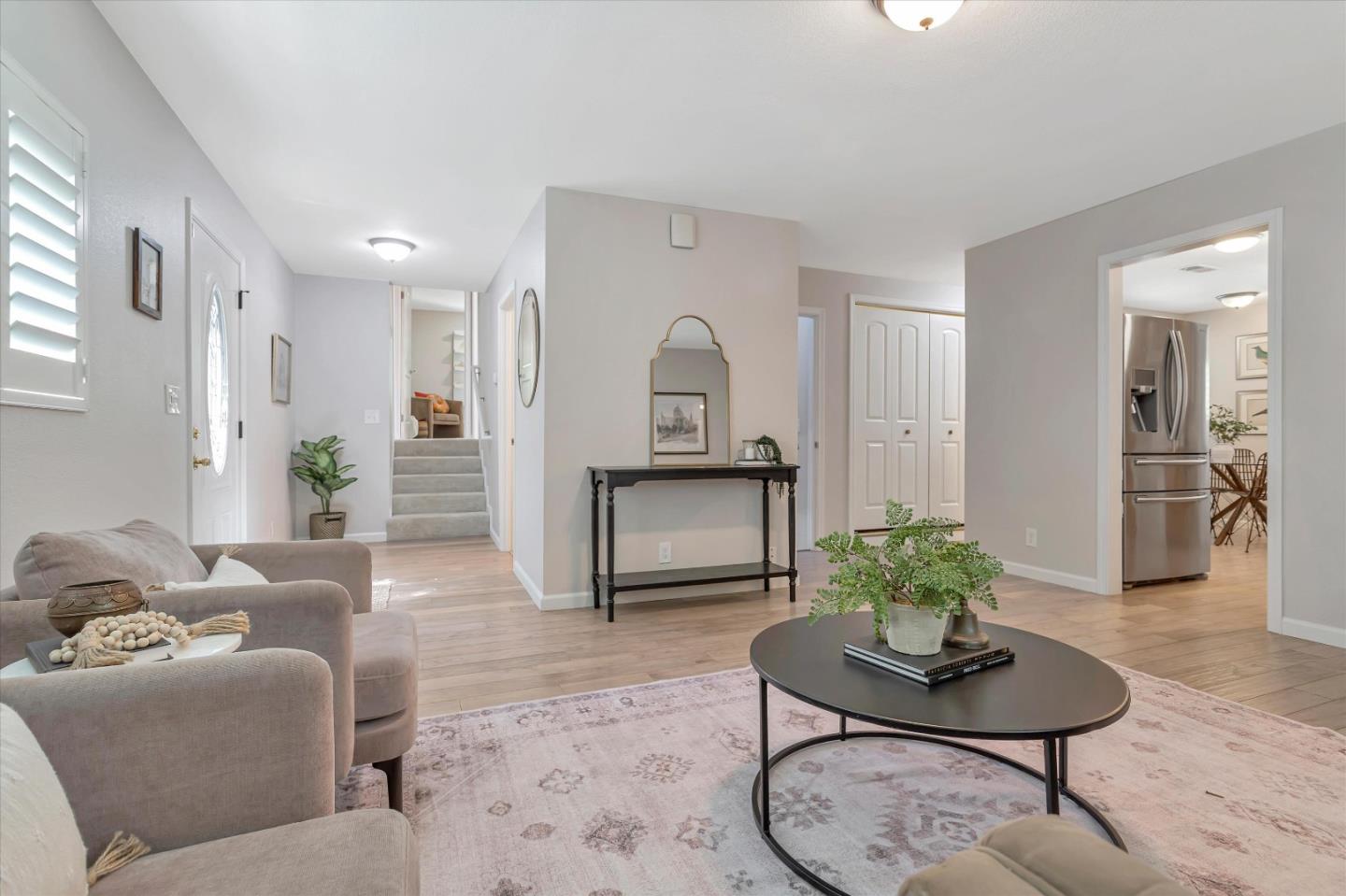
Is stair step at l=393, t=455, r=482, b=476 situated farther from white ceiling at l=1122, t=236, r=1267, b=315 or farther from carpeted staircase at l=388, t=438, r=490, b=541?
white ceiling at l=1122, t=236, r=1267, b=315

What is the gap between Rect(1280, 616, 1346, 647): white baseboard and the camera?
300 cm

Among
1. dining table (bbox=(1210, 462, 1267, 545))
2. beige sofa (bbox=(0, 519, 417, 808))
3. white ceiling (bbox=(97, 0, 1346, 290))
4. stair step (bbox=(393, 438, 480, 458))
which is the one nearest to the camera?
beige sofa (bbox=(0, 519, 417, 808))

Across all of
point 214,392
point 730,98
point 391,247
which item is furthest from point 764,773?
point 391,247

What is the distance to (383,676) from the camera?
1569 millimetres

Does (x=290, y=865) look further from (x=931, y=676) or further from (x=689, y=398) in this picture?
(x=689, y=398)

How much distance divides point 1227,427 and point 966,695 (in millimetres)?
7096

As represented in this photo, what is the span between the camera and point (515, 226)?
444 centimetres

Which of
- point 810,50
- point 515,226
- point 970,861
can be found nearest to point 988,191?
point 810,50

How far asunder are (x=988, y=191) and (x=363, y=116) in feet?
11.0

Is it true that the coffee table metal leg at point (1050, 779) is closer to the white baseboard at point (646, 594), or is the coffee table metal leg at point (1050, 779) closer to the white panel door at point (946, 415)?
the white baseboard at point (646, 594)

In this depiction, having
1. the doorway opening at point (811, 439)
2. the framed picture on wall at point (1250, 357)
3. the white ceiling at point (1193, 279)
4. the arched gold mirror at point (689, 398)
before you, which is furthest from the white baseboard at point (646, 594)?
the framed picture on wall at point (1250, 357)

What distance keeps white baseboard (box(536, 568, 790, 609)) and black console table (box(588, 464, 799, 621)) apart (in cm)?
8

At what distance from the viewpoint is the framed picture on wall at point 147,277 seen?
2.41 m

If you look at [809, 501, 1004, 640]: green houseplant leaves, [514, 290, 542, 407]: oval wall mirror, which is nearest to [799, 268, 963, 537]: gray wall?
[514, 290, 542, 407]: oval wall mirror
